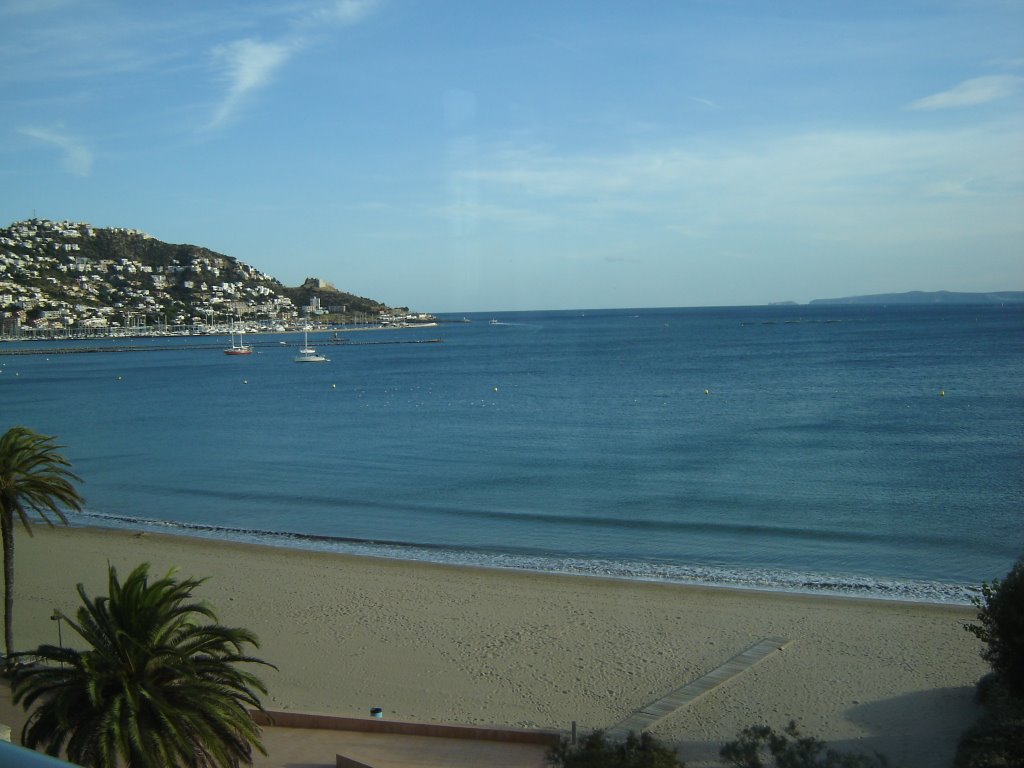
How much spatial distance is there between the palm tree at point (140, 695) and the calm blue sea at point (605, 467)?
12999 millimetres

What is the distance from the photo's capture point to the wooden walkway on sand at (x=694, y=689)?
12453 mm

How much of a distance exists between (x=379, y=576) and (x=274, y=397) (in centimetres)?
4901

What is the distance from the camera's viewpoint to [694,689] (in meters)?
13.7

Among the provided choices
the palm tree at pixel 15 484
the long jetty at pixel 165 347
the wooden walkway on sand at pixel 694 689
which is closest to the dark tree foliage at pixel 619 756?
the wooden walkway on sand at pixel 694 689

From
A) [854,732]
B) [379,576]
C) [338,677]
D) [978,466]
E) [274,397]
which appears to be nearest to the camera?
[854,732]

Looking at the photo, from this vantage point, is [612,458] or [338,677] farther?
[612,458]

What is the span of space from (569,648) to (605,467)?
736 inches

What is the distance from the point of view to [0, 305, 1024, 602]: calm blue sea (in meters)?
22.5

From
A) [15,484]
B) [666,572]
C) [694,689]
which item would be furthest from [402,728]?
[666,572]

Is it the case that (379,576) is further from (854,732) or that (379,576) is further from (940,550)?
(940,550)

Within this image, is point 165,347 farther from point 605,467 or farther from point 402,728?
point 402,728

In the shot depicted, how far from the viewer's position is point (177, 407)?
61625 mm

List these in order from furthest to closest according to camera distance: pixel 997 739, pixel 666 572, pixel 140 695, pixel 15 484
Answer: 1. pixel 666 572
2. pixel 15 484
3. pixel 997 739
4. pixel 140 695

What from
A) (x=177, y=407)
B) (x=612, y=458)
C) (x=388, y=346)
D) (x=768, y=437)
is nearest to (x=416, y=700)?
(x=612, y=458)
